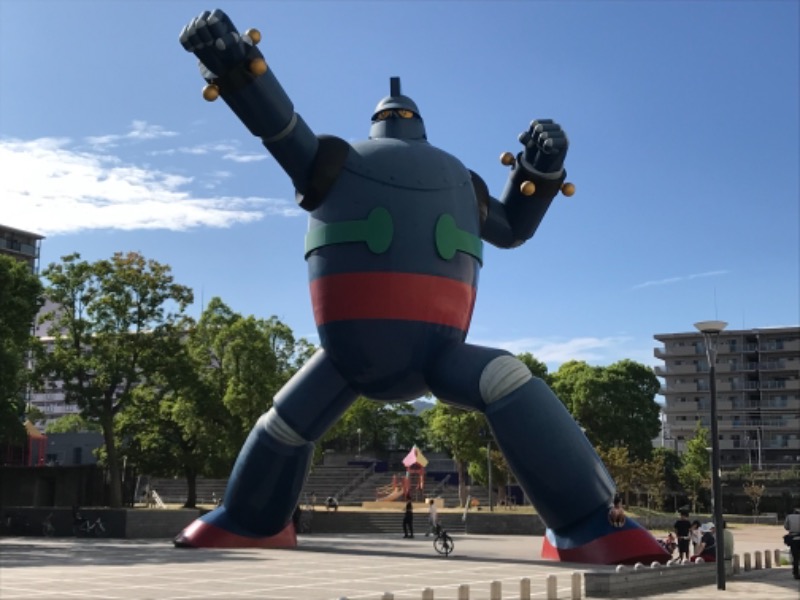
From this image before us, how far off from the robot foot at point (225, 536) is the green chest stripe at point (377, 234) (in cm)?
515

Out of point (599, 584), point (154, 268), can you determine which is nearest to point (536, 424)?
point (599, 584)

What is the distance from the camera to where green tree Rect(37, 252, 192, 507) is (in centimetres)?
3366

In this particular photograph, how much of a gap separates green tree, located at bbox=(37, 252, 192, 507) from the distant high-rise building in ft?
144

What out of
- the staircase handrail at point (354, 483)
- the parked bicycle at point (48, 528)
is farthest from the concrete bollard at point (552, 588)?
the staircase handrail at point (354, 483)

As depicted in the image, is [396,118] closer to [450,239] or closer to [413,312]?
[450,239]

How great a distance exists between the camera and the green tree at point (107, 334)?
33656mm

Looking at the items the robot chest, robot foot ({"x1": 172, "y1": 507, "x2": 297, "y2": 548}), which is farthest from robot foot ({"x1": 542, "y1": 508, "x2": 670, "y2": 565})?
robot foot ({"x1": 172, "y1": 507, "x2": 297, "y2": 548})

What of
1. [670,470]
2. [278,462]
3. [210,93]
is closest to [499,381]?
[278,462]

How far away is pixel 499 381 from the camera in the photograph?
14578 mm

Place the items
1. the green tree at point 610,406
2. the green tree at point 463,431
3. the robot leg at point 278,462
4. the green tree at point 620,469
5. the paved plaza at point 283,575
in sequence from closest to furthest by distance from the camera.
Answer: the paved plaza at point 283,575, the robot leg at point 278,462, the green tree at point 620,469, the green tree at point 463,431, the green tree at point 610,406

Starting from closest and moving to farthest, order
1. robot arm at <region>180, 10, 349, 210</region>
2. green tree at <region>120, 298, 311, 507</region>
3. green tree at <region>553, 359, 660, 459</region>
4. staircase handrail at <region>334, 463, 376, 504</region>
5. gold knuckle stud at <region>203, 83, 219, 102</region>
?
robot arm at <region>180, 10, 349, 210</region>, gold knuckle stud at <region>203, 83, 219, 102</region>, green tree at <region>120, 298, 311, 507</region>, staircase handrail at <region>334, 463, 376, 504</region>, green tree at <region>553, 359, 660, 459</region>

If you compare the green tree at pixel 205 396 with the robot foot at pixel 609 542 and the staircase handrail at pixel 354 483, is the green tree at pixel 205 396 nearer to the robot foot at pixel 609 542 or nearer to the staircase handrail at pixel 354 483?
the staircase handrail at pixel 354 483

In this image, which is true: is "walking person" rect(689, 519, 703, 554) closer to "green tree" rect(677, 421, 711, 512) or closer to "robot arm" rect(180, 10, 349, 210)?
"robot arm" rect(180, 10, 349, 210)

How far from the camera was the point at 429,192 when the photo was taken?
15.0 meters
